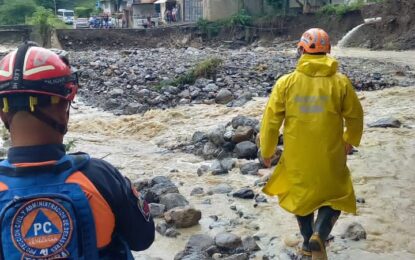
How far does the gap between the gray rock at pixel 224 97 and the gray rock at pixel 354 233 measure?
8.35 m

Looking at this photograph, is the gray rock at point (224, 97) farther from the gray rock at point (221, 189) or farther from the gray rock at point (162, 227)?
the gray rock at point (162, 227)

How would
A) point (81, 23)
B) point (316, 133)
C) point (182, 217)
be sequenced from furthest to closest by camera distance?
point (81, 23), point (182, 217), point (316, 133)

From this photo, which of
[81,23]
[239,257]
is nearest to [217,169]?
[239,257]

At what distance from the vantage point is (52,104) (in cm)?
178

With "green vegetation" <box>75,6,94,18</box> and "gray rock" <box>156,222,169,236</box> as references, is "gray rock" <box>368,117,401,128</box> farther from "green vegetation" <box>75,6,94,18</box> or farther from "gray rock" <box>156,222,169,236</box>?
"green vegetation" <box>75,6,94,18</box>

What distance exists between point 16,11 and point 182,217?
55484mm

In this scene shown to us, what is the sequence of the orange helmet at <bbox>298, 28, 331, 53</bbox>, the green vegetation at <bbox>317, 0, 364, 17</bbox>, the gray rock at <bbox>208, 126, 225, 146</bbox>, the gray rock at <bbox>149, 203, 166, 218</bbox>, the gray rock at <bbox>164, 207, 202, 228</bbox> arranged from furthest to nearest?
1. the green vegetation at <bbox>317, 0, 364, 17</bbox>
2. the gray rock at <bbox>208, 126, 225, 146</bbox>
3. the gray rock at <bbox>149, 203, 166, 218</bbox>
4. the gray rock at <bbox>164, 207, 202, 228</bbox>
5. the orange helmet at <bbox>298, 28, 331, 53</bbox>

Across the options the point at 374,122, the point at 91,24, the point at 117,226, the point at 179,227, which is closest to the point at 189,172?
the point at 179,227

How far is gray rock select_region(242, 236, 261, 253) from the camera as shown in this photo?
4.80 metres

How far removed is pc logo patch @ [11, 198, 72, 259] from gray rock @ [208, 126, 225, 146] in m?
7.24

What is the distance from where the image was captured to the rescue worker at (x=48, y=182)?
165cm

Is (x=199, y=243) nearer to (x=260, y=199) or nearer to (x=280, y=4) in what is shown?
(x=260, y=199)

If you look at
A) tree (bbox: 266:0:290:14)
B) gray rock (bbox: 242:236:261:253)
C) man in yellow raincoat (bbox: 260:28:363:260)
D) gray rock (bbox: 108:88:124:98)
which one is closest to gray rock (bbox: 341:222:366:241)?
gray rock (bbox: 242:236:261:253)

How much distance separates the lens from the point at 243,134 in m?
8.77
